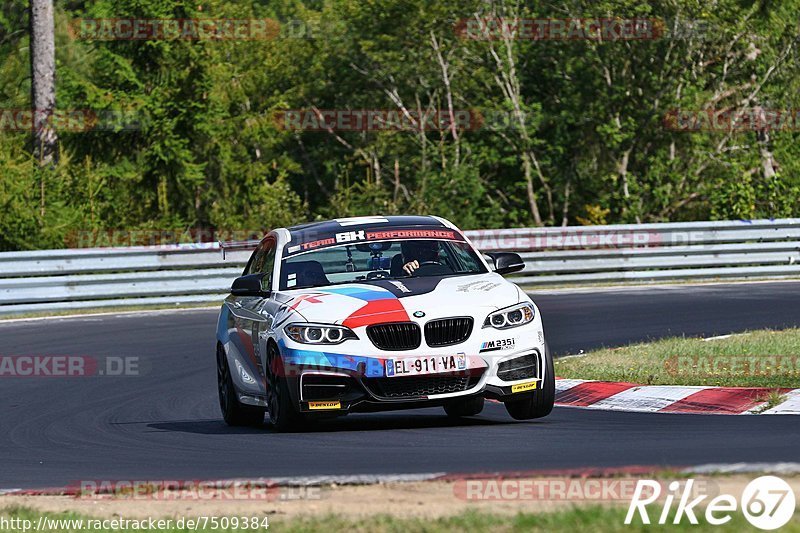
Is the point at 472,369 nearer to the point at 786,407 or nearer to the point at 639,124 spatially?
the point at 786,407

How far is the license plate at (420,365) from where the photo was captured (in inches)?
367

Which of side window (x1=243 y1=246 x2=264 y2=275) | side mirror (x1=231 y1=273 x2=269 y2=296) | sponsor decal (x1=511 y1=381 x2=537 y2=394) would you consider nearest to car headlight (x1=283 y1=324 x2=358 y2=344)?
side mirror (x1=231 y1=273 x2=269 y2=296)

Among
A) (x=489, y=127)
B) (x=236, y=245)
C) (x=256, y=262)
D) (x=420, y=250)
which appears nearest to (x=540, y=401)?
(x=420, y=250)

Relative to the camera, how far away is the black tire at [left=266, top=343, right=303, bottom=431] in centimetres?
963

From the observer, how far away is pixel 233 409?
36.1ft

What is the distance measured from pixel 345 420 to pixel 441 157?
20480 millimetres

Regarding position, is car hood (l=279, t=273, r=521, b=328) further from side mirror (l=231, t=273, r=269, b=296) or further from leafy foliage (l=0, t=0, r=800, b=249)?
leafy foliage (l=0, t=0, r=800, b=249)

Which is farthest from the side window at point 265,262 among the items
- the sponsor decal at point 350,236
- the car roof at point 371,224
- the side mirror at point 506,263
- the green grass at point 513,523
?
the green grass at point 513,523

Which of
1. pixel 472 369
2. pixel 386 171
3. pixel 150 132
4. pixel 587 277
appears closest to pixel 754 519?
pixel 472 369

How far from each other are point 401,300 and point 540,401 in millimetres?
1197

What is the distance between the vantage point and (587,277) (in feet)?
78.2

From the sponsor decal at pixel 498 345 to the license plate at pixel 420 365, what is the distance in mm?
206

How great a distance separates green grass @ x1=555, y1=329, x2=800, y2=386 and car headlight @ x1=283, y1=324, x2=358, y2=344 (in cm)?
318

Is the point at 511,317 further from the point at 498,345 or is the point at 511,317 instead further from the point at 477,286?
the point at 477,286
